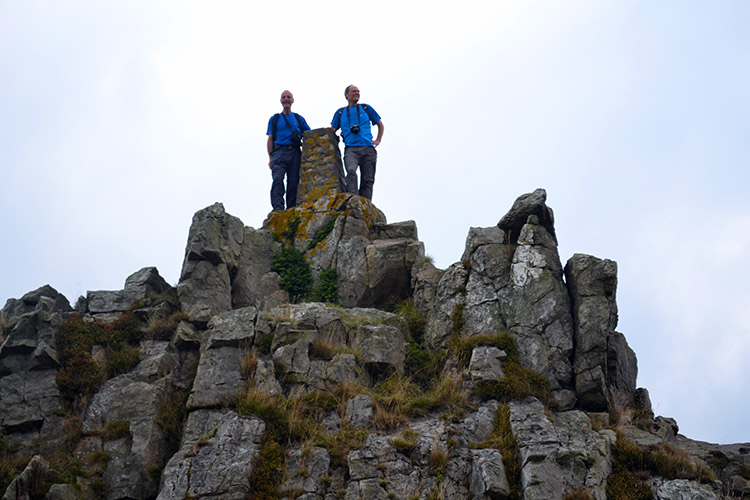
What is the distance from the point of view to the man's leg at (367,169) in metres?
22.7

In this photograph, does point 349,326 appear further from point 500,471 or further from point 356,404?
point 500,471

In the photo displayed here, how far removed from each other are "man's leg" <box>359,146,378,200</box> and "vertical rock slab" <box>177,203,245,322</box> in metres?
4.36

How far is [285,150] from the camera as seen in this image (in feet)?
76.7

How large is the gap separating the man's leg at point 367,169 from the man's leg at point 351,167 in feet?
0.66

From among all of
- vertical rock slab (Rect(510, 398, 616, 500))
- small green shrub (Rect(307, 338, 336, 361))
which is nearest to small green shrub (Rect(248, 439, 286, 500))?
small green shrub (Rect(307, 338, 336, 361))

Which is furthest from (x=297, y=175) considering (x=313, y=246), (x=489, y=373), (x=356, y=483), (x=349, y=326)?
(x=356, y=483)

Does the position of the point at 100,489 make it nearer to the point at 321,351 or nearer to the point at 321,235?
the point at 321,351

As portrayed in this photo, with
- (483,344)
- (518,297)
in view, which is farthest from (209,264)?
(518,297)

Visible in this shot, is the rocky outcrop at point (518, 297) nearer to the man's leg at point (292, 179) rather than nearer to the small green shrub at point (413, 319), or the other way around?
the small green shrub at point (413, 319)

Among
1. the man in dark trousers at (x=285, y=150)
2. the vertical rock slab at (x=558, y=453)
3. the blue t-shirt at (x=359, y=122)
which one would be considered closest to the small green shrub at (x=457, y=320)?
the vertical rock slab at (x=558, y=453)

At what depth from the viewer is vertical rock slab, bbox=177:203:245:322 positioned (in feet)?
59.4

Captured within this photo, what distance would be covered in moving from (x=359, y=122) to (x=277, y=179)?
Answer: 3102 mm

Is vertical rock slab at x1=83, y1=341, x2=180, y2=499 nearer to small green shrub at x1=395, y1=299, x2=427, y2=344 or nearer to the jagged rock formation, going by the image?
the jagged rock formation

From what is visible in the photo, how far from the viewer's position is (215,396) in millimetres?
14766
